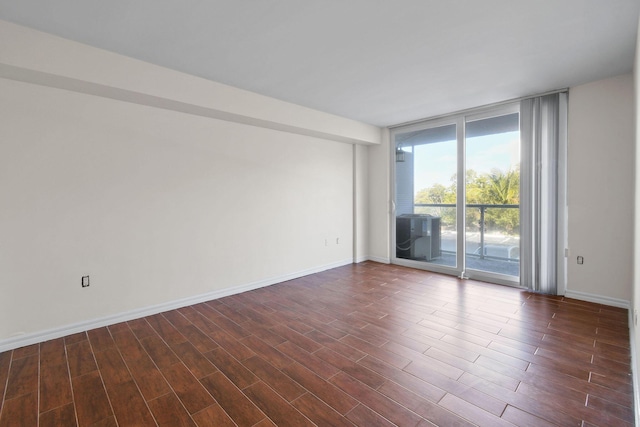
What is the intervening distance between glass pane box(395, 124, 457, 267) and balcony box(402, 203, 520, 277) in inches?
0.6

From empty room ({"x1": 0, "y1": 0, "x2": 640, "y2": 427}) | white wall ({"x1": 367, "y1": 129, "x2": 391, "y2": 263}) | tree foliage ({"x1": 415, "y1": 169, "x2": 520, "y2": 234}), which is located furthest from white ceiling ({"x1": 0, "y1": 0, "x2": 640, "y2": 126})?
white wall ({"x1": 367, "y1": 129, "x2": 391, "y2": 263})

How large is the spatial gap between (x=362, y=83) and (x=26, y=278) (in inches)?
140

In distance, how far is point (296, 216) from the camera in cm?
453

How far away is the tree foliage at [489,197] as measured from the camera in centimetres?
395

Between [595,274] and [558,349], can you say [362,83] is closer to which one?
[558,349]

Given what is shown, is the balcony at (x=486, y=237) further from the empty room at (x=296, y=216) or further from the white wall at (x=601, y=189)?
the white wall at (x=601, y=189)

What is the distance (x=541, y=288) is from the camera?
11.9 feet

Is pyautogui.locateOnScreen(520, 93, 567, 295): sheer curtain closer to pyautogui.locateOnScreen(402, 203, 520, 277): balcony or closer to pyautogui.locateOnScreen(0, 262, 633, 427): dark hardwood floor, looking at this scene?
pyautogui.locateOnScreen(402, 203, 520, 277): balcony

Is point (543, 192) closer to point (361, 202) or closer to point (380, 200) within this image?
point (380, 200)

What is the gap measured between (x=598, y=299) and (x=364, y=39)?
143 inches

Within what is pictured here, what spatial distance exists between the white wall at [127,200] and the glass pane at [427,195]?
1500 mm

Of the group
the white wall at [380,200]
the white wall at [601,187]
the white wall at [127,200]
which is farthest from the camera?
the white wall at [380,200]

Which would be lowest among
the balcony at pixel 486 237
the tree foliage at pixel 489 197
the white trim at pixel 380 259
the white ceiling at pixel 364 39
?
the white trim at pixel 380 259

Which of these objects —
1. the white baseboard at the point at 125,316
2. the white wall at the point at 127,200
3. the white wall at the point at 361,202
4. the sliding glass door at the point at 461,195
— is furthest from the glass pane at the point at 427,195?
the white baseboard at the point at 125,316
